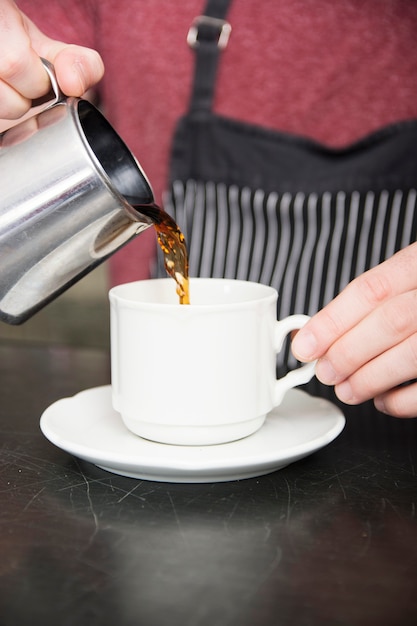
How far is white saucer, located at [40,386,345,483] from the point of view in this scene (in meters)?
0.77

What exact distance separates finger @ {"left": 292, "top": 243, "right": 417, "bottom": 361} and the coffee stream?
0.15 metres

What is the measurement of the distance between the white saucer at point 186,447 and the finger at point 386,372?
0.04 meters

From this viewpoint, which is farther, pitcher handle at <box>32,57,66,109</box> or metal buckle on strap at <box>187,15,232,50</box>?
metal buckle on strap at <box>187,15,232,50</box>

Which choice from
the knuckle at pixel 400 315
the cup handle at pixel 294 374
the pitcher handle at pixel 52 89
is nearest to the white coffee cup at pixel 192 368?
the cup handle at pixel 294 374

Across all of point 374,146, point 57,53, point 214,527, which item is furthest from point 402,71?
point 214,527

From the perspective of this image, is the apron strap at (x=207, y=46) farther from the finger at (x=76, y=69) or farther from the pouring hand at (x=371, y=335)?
the pouring hand at (x=371, y=335)

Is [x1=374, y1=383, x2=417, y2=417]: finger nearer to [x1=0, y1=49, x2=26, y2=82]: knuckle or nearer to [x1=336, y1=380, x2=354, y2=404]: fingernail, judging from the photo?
[x1=336, y1=380, x2=354, y2=404]: fingernail

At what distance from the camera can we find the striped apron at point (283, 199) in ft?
4.30

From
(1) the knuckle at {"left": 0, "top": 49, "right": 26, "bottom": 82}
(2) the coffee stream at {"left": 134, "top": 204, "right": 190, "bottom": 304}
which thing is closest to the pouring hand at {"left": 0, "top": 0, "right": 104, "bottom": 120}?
(1) the knuckle at {"left": 0, "top": 49, "right": 26, "bottom": 82}

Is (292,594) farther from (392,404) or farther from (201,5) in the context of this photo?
(201,5)

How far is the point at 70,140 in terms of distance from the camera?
85 centimetres

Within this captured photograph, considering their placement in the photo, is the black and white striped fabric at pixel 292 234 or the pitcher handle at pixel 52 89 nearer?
the pitcher handle at pixel 52 89

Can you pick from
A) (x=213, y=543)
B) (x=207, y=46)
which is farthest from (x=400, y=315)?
(x=207, y=46)

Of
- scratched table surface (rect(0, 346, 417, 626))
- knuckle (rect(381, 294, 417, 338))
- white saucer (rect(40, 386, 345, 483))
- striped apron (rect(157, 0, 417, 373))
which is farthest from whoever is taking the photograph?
striped apron (rect(157, 0, 417, 373))
